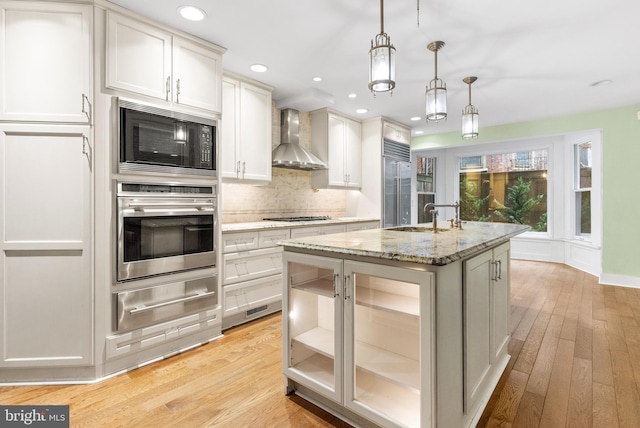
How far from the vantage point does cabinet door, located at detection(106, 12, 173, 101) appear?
2186mm

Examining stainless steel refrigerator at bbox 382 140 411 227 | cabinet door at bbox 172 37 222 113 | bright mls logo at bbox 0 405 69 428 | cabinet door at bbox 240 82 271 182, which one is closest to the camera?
bright mls logo at bbox 0 405 69 428

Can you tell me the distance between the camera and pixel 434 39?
269 cm

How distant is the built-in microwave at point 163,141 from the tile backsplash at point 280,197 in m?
0.95

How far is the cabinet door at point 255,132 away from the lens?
Result: 11.2ft

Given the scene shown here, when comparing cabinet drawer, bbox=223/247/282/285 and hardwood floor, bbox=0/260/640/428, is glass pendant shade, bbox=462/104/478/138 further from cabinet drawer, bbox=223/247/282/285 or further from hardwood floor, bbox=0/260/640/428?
cabinet drawer, bbox=223/247/282/285

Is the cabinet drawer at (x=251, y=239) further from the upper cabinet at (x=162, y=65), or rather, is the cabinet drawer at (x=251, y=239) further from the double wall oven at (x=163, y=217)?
the upper cabinet at (x=162, y=65)

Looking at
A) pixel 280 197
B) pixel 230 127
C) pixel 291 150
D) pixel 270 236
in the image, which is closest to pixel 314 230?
pixel 270 236

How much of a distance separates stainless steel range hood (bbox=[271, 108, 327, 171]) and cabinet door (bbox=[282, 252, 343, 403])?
2.18 meters

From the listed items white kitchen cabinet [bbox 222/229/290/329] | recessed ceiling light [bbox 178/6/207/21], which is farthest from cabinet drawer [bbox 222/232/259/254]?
recessed ceiling light [bbox 178/6/207/21]

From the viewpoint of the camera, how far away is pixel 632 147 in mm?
4504

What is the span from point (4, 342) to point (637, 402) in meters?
3.94

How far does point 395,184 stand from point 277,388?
400 centimetres

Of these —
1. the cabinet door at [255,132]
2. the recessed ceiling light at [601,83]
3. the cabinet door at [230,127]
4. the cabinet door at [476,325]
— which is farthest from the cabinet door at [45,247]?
the recessed ceiling light at [601,83]

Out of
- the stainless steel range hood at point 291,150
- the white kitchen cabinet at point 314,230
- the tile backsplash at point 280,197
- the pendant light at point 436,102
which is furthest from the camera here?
the stainless steel range hood at point 291,150
